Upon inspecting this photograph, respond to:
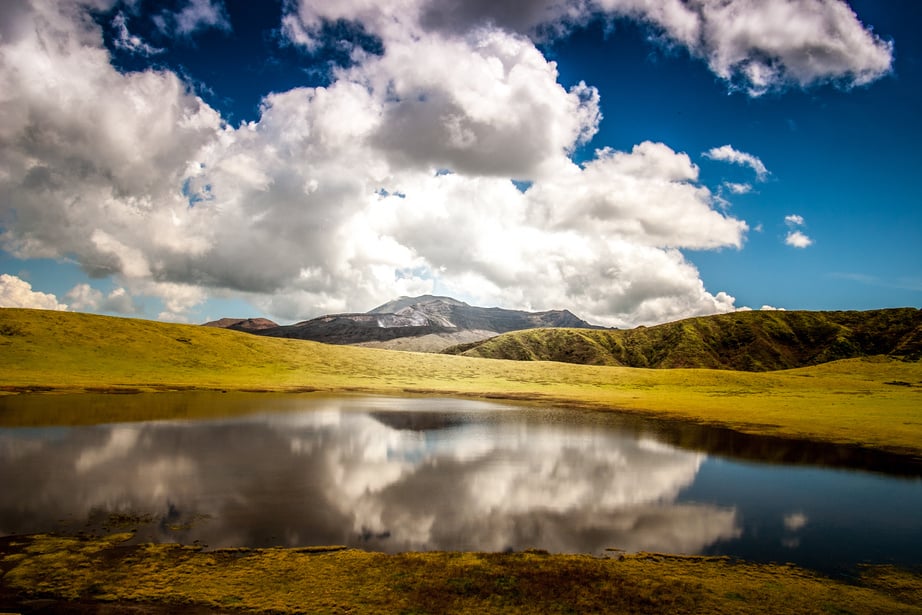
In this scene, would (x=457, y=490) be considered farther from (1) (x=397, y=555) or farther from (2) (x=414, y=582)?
(2) (x=414, y=582)

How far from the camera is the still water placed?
16094 millimetres

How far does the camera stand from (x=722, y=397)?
8044 centimetres

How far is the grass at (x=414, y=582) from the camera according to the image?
11.4 metres

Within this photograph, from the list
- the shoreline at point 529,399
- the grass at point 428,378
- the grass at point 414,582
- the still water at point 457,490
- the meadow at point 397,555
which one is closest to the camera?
the grass at point 414,582

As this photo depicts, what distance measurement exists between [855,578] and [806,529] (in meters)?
4.57

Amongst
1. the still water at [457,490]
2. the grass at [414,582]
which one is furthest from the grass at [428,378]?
the grass at [414,582]

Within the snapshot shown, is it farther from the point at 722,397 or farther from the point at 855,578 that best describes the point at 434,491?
the point at 722,397

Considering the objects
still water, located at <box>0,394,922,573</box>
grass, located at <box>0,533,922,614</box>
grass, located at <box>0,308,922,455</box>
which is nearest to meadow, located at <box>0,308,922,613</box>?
grass, located at <box>0,533,922,614</box>

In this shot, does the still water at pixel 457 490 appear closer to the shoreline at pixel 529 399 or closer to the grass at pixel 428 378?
the shoreline at pixel 529 399

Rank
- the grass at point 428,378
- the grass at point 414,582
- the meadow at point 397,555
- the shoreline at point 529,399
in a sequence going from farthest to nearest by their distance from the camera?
the grass at point 428,378
the shoreline at point 529,399
the meadow at point 397,555
the grass at point 414,582

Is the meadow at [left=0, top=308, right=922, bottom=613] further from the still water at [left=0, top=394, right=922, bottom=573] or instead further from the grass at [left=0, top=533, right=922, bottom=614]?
the still water at [left=0, top=394, right=922, bottom=573]

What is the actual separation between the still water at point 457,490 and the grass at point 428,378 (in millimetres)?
13036

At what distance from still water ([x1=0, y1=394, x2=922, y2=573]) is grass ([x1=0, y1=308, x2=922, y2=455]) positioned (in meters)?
13.0

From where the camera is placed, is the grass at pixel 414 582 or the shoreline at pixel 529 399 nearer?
the grass at pixel 414 582
